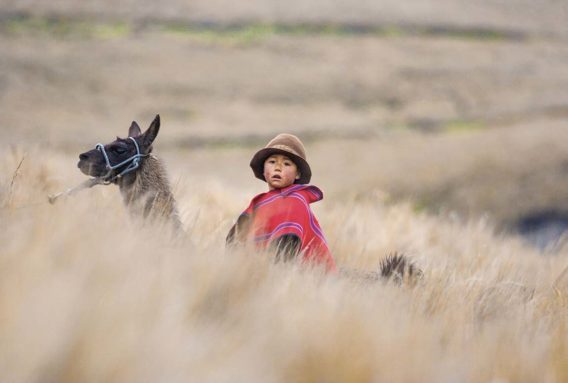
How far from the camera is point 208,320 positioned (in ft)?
10.3

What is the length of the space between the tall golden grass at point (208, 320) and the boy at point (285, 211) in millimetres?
732

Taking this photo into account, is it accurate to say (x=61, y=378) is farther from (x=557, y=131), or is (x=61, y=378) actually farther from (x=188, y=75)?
(x=188, y=75)

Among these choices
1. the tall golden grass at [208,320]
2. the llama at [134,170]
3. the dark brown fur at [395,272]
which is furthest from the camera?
the llama at [134,170]

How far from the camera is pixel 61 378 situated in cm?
235

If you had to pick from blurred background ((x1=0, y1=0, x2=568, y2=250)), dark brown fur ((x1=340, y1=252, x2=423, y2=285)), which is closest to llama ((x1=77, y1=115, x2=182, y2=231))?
dark brown fur ((x1=340, y1=252, x2=423, y2=285))

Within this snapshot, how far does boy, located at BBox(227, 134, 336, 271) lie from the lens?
193 inches

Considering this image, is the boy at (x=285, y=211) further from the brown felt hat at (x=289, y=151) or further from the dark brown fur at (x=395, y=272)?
the dark brown fur at (x=395, y=272)

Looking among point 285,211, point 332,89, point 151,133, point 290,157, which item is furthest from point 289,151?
point 332,89

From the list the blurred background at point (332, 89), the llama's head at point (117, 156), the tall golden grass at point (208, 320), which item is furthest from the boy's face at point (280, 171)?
the blurred background at point (332, 89)

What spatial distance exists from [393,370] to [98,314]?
3.88ft

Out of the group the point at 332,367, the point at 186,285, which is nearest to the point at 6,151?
the point at 186,285

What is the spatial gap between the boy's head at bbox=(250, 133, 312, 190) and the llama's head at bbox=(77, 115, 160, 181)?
0.82 meters

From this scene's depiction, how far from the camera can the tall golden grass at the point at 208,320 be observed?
243 cm

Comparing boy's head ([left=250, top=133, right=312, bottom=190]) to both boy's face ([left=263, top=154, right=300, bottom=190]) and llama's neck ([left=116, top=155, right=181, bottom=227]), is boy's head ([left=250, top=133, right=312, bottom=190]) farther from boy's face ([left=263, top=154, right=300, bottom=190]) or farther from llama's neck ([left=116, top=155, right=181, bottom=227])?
llama's neck ([left=116, top=155, right=181, bottom=227])
